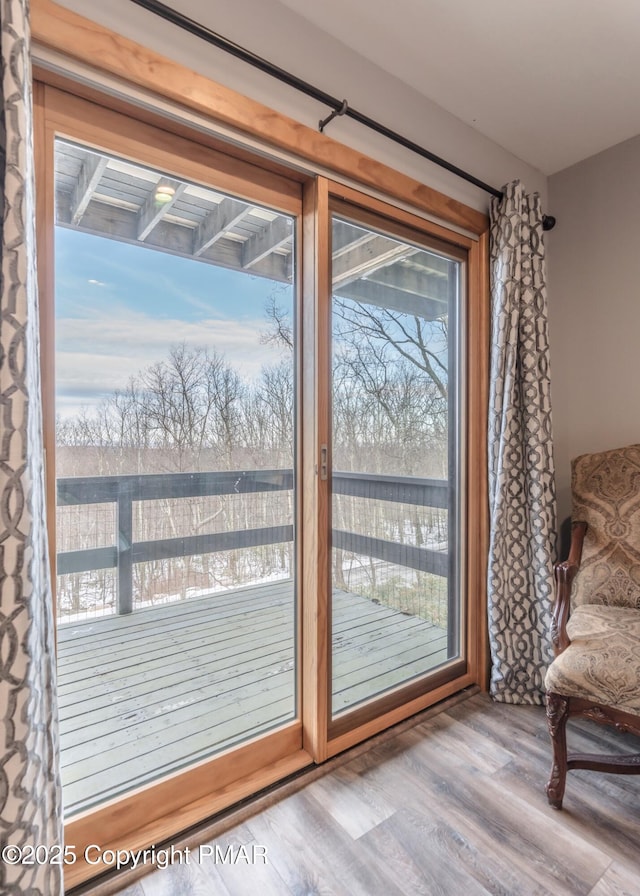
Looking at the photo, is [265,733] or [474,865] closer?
[474,865]

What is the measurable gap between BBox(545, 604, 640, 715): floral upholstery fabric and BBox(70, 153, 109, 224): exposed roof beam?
6.56 feet

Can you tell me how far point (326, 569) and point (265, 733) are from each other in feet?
2.02

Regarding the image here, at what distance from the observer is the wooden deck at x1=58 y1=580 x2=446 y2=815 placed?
1.34 m

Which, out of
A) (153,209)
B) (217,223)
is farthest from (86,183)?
(217,223)

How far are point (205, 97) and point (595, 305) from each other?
6.44 feet

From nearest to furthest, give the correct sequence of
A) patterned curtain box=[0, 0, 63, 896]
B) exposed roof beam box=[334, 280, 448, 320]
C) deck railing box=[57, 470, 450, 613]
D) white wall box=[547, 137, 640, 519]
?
patterned curtain box=[0, 0, 63, 896] → deck railing box=[57, 470, 450, 613] → exposed roof beam box=[334, 280, 448, 320] → white wall box=[547, 137, 640, 519]

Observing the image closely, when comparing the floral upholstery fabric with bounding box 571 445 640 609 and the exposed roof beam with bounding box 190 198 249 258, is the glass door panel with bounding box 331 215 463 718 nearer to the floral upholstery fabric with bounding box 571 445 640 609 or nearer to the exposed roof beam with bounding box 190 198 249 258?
the exposed roof beam with bounding box 190 198 249 258

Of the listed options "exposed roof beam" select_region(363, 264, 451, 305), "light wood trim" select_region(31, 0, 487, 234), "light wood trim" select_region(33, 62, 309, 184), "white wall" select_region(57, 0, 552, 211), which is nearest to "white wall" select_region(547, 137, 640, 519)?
"white wall" select_region(57, 0, 552, 211)

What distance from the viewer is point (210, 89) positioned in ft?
4.38

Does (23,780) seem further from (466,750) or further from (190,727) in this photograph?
(466,750)

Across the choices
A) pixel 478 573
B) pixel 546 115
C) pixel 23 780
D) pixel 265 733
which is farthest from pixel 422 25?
pixel 265 733

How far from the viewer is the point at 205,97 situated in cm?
133

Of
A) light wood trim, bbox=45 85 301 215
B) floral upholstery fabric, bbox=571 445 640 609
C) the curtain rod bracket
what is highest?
the curtain rod bracket

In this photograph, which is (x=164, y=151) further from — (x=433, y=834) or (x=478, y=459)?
(x=433, y=834)
